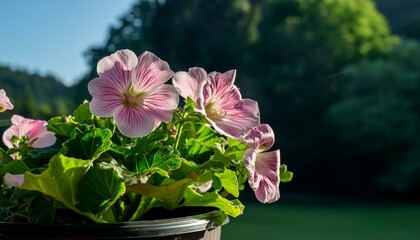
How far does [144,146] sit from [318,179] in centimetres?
1152

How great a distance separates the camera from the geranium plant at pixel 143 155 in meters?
0.43

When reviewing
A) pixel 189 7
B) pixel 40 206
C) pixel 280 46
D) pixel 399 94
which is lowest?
pixel 40 206

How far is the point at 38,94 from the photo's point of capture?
14883 millimetres

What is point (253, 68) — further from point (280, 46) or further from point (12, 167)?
point (12, 167)

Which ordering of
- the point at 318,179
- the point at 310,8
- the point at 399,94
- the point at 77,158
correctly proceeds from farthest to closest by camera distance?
the point at 310,8, the point at 318,179, the point at 399,94, the point at 77,158

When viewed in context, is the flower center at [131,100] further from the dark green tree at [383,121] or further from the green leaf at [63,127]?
the dark green tree at [383,121]

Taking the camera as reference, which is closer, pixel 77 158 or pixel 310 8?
pixel 77 158

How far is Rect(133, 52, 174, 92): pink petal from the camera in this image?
47cm

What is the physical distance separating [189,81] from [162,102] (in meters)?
0.05

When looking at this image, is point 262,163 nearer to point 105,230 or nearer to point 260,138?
point 260,138

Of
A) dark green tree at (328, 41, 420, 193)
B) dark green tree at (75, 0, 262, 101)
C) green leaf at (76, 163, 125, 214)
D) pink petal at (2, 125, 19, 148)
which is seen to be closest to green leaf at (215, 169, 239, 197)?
green leaf at (76, 163, 125, 214)

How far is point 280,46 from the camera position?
41.7 ft

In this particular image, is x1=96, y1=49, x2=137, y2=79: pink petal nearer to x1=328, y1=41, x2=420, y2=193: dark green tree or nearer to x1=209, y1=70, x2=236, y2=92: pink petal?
x1=209, y1=70, x2=236, y2=92: pink petal

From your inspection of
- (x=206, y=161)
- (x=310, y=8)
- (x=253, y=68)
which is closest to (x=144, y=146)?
(x=206, y=161)
